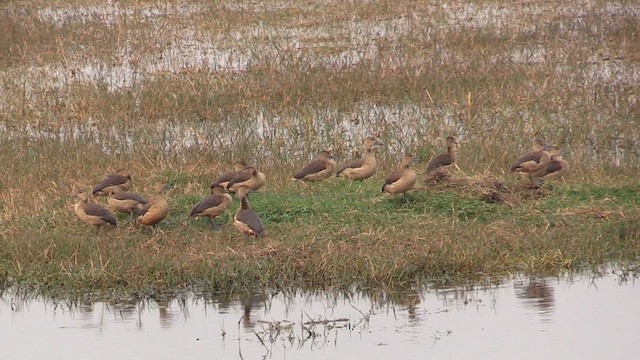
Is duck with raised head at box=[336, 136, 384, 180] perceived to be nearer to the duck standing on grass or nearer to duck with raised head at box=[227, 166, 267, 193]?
the duck standing on grass

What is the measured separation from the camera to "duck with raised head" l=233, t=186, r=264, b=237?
11.9 meters

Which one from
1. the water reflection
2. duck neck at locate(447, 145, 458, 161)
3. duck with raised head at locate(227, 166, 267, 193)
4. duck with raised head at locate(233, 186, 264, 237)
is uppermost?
duck neck at locate(447, 145, 458, 161)

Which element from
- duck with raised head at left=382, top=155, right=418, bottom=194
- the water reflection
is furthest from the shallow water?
duck with raised head at left=382, top=155, right=418, bottom=194

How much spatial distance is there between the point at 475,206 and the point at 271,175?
2824 mm

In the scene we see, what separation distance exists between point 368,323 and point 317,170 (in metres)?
4.53

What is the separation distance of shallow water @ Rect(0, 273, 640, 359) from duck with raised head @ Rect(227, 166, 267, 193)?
9.10 feet

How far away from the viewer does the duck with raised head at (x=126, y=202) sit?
12680 mm

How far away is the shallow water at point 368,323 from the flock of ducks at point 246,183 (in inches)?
60.7

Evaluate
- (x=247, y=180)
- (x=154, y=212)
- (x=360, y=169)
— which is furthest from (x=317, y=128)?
(x=154, y=212)

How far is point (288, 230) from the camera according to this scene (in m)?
12.3

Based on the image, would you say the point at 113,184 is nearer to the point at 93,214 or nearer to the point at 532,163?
the point at 93,214

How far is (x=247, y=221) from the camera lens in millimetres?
11945

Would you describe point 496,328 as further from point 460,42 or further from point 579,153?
point 460,42

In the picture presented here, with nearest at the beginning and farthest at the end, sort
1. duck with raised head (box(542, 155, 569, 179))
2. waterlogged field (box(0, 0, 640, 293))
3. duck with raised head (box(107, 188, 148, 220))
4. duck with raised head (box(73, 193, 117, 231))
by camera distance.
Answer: waterlogged field (box(0, 0, 640, 293)), duck with raised head (box(73, 193, 117, 231)), duck with raised head (box(107, 188, 148, 220)), duck with raised head (box(542, 155, 569, 179))
